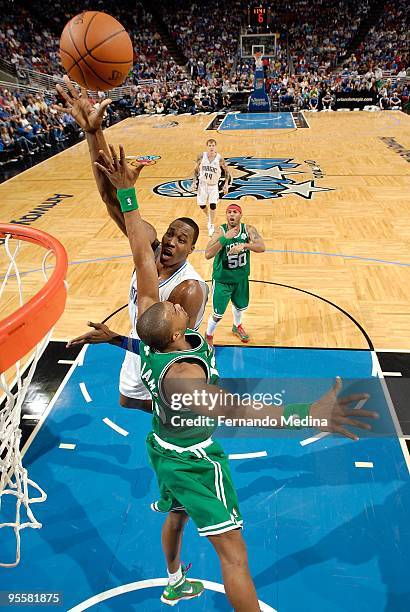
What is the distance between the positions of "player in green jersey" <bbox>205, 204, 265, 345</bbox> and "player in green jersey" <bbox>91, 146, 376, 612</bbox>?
240cm

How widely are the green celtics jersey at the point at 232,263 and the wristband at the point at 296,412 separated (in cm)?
284

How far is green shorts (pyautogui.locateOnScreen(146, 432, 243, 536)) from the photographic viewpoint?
2289 millimetres

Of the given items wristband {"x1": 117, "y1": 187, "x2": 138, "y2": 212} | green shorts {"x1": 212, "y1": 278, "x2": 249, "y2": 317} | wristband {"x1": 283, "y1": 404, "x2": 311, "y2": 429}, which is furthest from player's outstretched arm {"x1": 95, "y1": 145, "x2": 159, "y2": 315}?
green shorts {"x1": 212, "y1": 278, "x2": 249, "y2": 317}

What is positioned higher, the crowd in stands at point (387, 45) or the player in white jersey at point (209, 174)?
the crowd in stands at point (387, 45)

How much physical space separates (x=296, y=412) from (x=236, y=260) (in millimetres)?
2891

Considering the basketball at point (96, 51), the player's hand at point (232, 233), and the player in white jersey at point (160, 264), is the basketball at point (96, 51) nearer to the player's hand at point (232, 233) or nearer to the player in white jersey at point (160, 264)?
the player in white jersey at point (160, 264)

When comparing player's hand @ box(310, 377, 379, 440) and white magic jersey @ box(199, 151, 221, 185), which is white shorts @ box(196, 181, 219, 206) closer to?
white magic jersey @ box(199, 151, 221, 185)

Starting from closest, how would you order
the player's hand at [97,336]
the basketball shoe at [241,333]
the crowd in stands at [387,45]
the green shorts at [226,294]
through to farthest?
the player's hand at [97,336] → the green shorts at [226,294] → the basketball shoe at [241,333] → the crowd in stands at [387,45]

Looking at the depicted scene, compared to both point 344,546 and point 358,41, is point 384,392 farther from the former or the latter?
point 358,41

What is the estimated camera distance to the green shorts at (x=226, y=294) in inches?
203

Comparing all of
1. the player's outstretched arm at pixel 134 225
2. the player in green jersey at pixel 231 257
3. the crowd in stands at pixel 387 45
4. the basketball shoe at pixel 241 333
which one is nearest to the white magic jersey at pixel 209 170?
the player in green jersey at pixel 231 257

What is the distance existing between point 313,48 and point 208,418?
1367 inches

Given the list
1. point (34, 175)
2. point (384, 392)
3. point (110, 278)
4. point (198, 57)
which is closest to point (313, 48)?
point (198, 57)

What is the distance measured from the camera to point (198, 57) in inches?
1276
